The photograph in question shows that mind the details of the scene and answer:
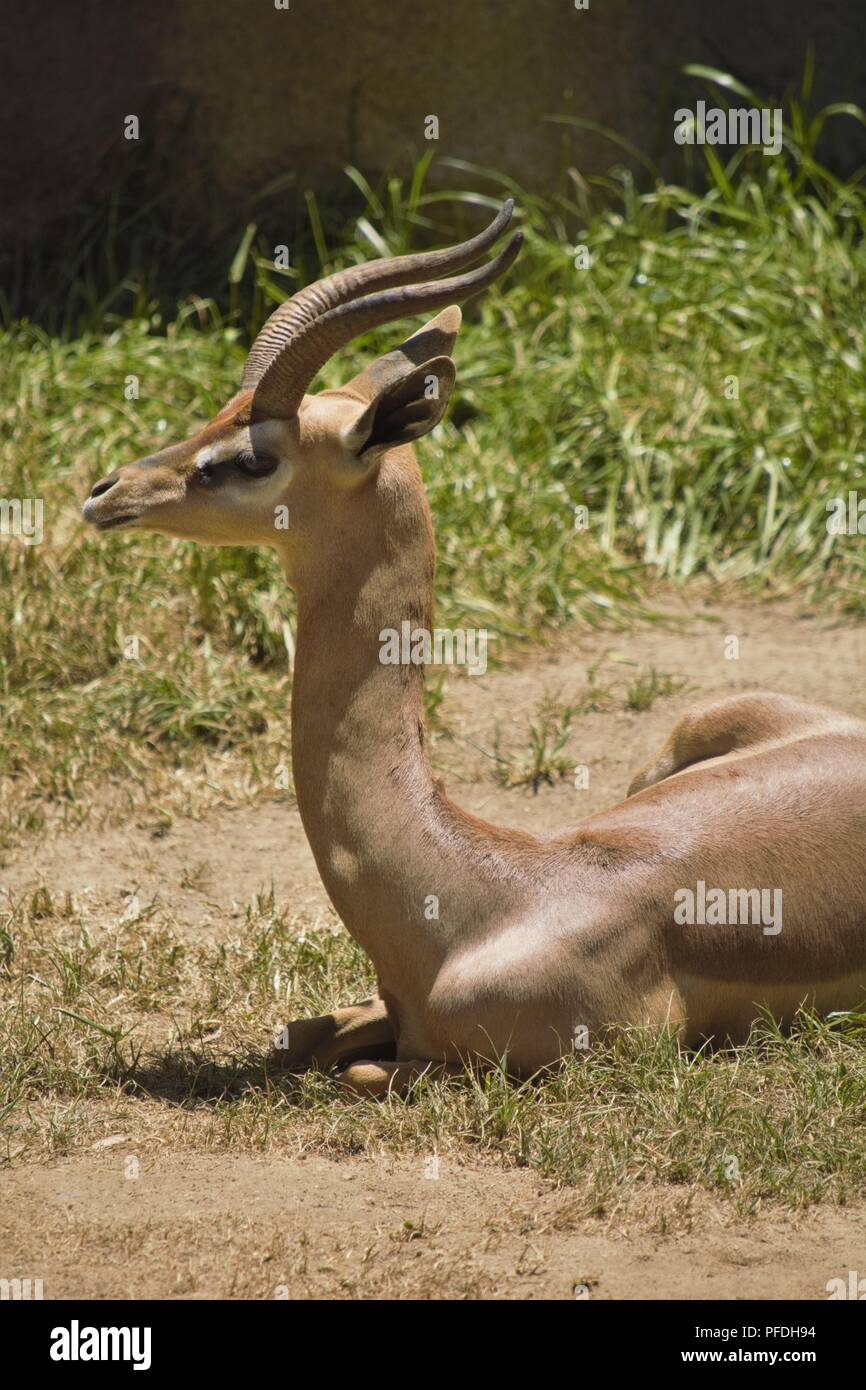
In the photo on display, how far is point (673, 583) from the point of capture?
8.66 m

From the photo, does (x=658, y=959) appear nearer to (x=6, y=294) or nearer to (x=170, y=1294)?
(x=170, y=1294)

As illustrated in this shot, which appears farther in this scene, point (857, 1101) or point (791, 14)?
point (791, 14)

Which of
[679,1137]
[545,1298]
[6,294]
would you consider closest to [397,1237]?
[545,1298]

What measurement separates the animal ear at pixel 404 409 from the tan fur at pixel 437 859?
0.03m

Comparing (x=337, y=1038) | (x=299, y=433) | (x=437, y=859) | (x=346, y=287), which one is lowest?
(x=337, y=1038)

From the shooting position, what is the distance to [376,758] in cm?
464

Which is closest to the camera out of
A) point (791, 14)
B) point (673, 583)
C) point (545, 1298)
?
point (545, 1298)

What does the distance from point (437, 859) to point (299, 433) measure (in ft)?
3.76

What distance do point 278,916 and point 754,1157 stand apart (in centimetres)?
207
